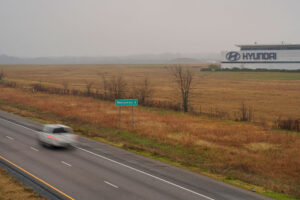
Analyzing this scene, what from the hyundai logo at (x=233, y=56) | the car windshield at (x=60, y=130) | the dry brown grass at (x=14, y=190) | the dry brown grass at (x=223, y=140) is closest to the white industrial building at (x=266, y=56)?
the hyundai logo at (x=233, y=56)

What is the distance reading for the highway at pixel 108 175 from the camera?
15859 mm

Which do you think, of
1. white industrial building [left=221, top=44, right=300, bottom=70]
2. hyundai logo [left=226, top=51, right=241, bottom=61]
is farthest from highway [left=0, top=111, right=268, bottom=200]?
hyundai logo [left=226, top=51, right=241, bottom=61]

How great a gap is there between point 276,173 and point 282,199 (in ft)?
16.2

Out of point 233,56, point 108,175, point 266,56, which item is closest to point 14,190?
point 108,175

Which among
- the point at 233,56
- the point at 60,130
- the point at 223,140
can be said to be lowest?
the point at 223,140

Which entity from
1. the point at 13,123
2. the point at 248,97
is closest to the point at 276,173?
the point at 13,123

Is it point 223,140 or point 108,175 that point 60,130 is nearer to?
point 108,175

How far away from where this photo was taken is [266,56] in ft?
406

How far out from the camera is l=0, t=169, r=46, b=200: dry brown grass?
580 inches

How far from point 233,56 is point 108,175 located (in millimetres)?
118674

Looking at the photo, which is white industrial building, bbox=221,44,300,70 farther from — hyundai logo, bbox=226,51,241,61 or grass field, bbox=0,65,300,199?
grass field, bbox=0,65,300,199

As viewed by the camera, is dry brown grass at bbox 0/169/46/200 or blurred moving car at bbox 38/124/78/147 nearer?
dry brown grass at bbox 0/169/46/200

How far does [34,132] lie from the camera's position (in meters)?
30.3

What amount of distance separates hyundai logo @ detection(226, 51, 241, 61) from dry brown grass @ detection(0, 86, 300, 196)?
8885 cm
